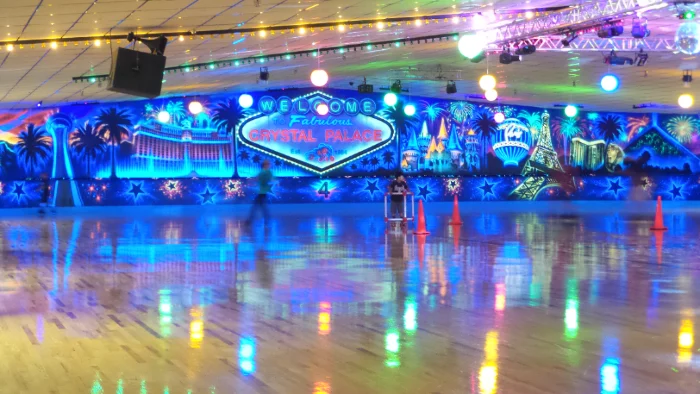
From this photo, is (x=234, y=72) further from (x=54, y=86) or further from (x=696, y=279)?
(x=696, y=279)

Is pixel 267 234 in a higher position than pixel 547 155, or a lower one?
lower

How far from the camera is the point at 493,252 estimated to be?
1153cm

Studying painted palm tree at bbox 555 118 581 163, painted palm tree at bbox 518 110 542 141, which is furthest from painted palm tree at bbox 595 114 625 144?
painted palm tree at bbox 518 110 542 141

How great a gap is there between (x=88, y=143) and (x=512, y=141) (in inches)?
570

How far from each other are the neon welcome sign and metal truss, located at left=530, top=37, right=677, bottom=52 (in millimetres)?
13587

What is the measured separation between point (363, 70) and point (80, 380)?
724 inches

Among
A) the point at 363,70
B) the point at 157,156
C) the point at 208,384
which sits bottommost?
the point at 208,384

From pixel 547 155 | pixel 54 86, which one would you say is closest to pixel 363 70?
pixel 54 86

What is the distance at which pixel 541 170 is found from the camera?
31156 millimetres

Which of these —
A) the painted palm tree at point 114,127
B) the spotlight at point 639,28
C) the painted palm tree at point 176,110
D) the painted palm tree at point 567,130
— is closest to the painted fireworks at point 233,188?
the painted palm tree at point 176,110

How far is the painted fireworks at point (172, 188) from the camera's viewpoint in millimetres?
28000

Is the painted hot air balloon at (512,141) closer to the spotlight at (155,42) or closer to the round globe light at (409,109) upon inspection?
the round globe light at (409,109)

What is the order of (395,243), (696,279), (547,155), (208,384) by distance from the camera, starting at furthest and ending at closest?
(547,155)
(395,243)
(696,279)
(208,384)

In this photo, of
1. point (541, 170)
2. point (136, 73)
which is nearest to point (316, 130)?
point (541, 170)
